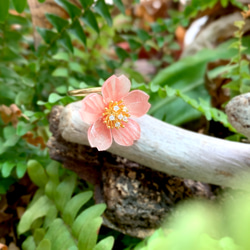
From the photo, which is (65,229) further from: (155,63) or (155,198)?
(155,63)

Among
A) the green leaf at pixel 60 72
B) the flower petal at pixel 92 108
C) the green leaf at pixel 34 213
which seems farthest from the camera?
the green leaf at pixel 60 72

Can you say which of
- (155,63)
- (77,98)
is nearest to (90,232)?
(77,98)

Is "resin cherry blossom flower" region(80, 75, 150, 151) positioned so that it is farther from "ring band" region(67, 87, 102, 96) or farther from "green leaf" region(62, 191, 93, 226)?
"green leaf" region(62, 191, 93, 226)

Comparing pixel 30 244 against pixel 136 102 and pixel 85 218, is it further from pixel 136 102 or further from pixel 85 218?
pixel 136 102

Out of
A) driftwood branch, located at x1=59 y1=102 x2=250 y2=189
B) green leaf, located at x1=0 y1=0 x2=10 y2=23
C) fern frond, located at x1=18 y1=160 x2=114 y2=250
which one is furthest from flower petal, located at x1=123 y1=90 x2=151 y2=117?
green leaf, located at x1=0 y1=0 x2=10 y2=23

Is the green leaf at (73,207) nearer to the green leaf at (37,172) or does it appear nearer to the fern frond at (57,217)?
the fern frond at (57,217)

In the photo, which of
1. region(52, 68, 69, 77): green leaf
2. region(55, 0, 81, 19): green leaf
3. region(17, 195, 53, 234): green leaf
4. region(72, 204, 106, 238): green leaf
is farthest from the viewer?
region(52, 68, 69, 77): green leaf

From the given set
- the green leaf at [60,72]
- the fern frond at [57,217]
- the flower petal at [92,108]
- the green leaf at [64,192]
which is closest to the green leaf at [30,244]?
the fern frond at [57,217]
